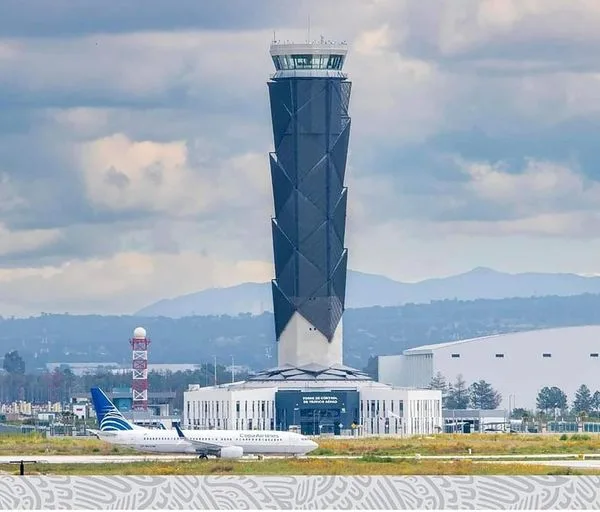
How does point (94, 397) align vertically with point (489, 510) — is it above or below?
above

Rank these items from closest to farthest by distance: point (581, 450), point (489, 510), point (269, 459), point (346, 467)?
point (489, 510) → point (346, 467) → point (269, 459) → point (581, 450)

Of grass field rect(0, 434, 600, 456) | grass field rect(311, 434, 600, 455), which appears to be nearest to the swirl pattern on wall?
grass field rect(0, 434, 600, 456)

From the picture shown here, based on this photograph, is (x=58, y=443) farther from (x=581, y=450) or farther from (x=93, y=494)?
(x=93, y=494)

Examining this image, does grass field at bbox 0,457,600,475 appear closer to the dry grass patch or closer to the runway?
the runway

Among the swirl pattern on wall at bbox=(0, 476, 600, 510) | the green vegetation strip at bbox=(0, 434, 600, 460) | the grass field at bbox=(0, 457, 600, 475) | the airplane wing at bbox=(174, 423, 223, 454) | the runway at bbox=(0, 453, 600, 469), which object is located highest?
the green vegetation strip at bbox=(0, 434, 600, 460)

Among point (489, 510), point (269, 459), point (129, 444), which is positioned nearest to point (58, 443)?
point (129, 444)

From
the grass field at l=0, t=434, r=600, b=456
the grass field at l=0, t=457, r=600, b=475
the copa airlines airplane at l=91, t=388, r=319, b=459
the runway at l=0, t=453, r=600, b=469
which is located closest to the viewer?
the grass field at l=0, t=457, r=600, b=475

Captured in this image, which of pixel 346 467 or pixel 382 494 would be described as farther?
pixel 346 467
